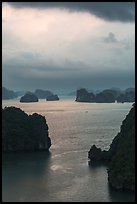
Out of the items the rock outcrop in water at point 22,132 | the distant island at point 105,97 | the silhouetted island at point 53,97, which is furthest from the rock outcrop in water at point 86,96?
the rock outcrop in water at point 22,132

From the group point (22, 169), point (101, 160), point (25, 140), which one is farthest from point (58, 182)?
point (25, 140)

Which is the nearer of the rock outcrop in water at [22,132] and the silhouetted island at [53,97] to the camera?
the rock outcrop in water at [22,132]

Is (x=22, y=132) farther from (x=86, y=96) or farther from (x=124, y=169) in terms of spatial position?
(x=86, y=96)

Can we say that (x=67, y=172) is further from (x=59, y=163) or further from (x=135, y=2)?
(x=135, y=2)

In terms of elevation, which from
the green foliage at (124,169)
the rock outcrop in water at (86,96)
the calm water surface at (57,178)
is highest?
the rock outcrop in water at (86,96)

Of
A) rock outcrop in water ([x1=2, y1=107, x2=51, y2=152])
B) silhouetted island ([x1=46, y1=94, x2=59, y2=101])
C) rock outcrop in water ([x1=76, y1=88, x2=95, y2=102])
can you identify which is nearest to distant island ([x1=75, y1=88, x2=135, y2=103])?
rock outcrop in water ([x1=76, y1=88, x2=95, y2=102])

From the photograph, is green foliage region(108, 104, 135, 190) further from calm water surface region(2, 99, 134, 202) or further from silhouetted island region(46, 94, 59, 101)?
silhouetted island region(46, 94, 59, 101)

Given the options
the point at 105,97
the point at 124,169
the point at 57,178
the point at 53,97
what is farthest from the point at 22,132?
the point at 53,97

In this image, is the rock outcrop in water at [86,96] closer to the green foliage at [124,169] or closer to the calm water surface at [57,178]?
the calm water surface at [57,178]

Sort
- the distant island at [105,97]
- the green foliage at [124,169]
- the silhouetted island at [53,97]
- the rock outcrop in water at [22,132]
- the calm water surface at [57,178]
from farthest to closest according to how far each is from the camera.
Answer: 1. the silhouetted island at [53,97]
2. the distant island at [105,97]
3. the rock outcrop in water at [22,132]
4. the green foliage at [124,169]
5. the calm water surface at [57,178]
